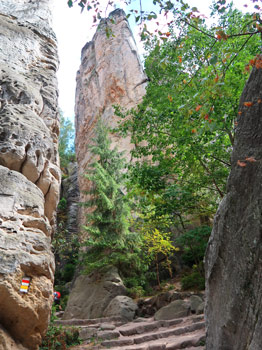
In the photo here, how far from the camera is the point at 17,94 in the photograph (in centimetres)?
628

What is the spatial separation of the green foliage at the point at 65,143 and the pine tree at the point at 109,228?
566 inches

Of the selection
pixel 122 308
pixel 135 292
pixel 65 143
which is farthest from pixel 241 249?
pixel 65 143

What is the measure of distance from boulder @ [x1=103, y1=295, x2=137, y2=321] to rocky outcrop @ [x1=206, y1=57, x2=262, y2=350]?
7701 millimetres

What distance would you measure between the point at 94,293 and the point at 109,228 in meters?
3.04

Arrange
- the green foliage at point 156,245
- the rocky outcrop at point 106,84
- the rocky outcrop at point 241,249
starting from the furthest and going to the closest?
the rocky outcrop at point 106,84, the green foliage at point 156,245, the rocky outcrop at point 241,249

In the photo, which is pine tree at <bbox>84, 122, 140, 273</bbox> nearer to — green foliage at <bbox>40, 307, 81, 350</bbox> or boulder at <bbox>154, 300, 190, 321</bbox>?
boulder at <bbox>154, 300, 190, 321</bbox>

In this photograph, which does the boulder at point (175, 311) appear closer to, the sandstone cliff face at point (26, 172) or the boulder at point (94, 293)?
the boulder at point (94, 293)

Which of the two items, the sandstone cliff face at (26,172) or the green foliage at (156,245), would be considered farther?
the green foliage at (156,245)

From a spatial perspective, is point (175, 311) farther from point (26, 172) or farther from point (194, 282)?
point (26, 172)

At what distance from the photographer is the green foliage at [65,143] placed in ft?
99.6

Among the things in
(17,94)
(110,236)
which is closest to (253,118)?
(17,94)

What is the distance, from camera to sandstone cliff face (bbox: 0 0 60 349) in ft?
13.0

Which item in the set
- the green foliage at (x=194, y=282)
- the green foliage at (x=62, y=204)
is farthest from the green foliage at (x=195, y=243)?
the green foliage at (x=62, y=204)

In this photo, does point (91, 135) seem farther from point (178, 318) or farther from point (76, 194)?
point (178, 318)
